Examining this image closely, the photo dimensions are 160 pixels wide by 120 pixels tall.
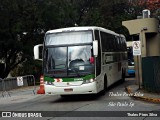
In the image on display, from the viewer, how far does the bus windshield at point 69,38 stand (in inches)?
696

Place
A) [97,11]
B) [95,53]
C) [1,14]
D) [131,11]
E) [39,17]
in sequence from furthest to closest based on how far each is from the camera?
[131,11]
[97,11]
[39,17]
[1,14]
[95,53]

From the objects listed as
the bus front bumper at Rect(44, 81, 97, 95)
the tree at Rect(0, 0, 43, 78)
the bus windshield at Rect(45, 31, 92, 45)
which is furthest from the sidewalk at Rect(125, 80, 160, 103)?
the tree at Rect(0, 0, 43, 78)

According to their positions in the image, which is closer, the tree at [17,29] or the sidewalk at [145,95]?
the sidewalk at [145,95]

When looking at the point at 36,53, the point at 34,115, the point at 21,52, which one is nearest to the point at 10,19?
the point at 21,52

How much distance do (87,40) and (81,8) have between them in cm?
3543

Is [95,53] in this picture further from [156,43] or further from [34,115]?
[156,43]

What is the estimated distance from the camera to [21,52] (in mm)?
41188

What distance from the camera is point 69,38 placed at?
58.4 ft

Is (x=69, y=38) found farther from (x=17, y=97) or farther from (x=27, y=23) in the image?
(x=27, y=23)

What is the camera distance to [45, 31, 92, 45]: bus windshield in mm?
17688

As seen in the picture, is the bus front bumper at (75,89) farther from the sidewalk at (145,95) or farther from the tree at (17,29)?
the tree at (17,29)

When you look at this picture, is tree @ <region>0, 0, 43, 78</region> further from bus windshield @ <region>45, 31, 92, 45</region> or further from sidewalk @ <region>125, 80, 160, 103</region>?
sidewalk @ <region>125, 80, 160, 103</region>

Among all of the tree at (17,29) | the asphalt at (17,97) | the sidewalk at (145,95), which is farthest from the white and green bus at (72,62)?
the tree at (17,29)

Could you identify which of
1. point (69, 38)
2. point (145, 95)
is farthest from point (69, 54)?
point (145, 95)
